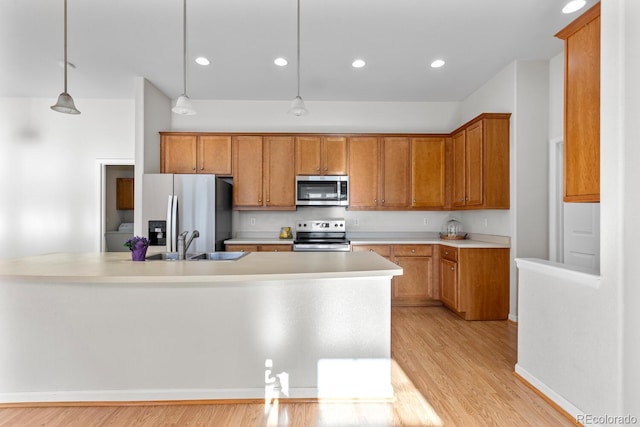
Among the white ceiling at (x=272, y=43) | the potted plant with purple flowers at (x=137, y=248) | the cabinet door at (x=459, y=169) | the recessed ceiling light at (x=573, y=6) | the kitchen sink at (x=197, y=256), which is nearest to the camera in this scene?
the potted plant with purple flowers at (x=137, y=248)

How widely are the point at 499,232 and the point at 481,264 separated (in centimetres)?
50

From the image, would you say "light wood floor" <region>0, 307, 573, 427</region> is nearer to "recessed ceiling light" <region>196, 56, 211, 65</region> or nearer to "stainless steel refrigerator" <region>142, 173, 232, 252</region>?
"stainless steel refrigerator" <region>142, 173, 232, 252</region>

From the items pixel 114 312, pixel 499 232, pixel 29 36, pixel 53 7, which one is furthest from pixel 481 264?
pixel 29 36

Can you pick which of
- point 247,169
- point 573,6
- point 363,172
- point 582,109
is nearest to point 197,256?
point 247,169

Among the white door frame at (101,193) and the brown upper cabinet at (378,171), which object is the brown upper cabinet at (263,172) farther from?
the white door frame at (101,193)

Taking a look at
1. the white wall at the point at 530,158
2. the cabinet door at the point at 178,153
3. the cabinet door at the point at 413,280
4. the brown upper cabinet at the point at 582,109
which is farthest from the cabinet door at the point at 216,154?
the brown upper cabinet at the point at 582,109

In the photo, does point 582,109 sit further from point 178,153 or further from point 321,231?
point 178,153

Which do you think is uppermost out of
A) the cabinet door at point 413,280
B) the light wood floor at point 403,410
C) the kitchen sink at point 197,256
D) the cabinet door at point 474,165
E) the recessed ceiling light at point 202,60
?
the recessed ceiling light at point 202,60

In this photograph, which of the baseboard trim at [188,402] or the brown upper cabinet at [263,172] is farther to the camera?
the brown upper cabinet at [263,172]

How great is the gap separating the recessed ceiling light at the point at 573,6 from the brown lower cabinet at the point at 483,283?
2315 mm

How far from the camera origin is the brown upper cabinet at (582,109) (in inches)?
75.4

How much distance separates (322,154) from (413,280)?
81.9 inches

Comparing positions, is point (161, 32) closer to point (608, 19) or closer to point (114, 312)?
point (114, 312)

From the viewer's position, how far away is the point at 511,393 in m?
2.23
